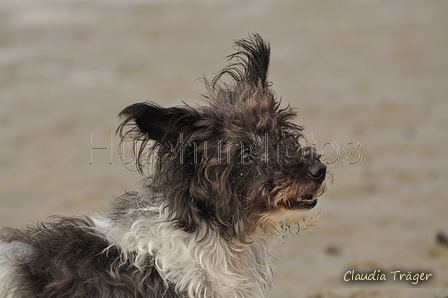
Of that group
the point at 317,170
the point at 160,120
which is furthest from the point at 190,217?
the point at 317,170

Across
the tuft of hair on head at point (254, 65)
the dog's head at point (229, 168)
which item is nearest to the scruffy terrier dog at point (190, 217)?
the dog's head at point (229, 168)

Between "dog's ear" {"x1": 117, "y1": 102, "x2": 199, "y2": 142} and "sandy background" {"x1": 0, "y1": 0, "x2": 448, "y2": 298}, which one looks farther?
"sandy background" {"x1": 0, "y1": 0, "x2": 448, "y2": 298}

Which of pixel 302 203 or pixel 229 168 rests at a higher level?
pixel 229 168

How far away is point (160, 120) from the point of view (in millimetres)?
4062

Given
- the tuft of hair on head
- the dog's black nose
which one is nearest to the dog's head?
the dog's black nose

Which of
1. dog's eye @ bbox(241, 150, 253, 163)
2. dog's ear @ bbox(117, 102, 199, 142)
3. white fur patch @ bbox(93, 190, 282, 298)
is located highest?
dog's ear @ bbox(117, 102, 199, 142)

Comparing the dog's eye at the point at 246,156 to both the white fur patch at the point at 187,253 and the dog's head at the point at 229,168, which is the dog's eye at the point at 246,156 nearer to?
the dog's head at the point at 229,168

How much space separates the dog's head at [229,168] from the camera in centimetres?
404

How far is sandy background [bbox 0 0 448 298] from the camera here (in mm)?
7852

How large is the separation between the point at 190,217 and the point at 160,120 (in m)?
0.63

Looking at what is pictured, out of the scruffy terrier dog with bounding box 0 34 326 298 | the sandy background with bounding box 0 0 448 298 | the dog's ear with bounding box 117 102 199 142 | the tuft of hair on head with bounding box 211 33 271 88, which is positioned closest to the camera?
the dog's ear with bounding box 117 102 199 142

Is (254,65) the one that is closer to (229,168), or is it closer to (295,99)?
(229,168)

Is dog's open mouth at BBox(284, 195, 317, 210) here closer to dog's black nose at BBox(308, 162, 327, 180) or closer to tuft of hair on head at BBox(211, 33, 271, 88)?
dog's black nose at BBox(308, 162, 327, 180)

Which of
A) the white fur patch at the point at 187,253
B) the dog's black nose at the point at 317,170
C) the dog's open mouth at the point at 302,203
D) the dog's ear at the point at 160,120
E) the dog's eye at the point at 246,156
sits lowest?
the white fur patch at the point at 187,253
